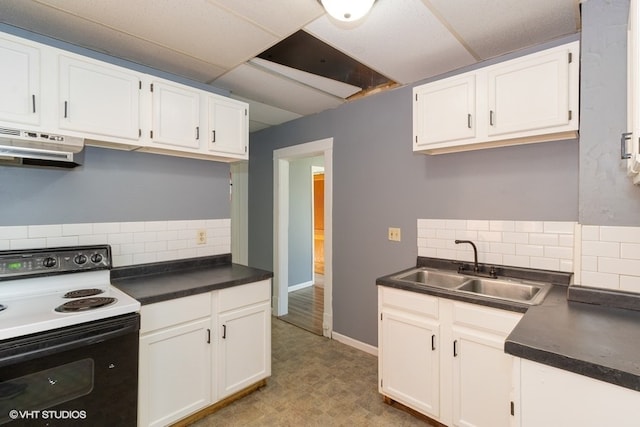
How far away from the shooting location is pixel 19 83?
5.27ft

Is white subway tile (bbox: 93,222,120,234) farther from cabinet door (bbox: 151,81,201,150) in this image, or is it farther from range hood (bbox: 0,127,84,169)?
cabinet door (bbox: 151,81,201,150)

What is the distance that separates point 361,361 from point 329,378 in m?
0.39

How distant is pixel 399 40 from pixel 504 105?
0.75 metres

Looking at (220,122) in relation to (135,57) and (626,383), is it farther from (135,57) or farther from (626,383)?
(626,383)

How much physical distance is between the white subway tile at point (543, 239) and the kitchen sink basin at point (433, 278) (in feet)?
1.58

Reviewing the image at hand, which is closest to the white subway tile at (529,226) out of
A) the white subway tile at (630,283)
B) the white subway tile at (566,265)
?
the white subway tile at (566,265)

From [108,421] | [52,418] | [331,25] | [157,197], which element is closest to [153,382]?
[108,421]

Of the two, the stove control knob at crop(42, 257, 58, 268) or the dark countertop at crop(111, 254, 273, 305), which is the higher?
the stove control knob at crop(42, 257, 58, 268)

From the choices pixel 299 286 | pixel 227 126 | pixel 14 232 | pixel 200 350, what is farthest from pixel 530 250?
pixel 299 286

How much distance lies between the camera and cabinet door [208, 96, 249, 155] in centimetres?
235

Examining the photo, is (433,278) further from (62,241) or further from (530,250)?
(62,241)

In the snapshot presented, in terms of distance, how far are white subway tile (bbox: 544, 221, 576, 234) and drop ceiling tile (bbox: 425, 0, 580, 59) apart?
3.73 feet

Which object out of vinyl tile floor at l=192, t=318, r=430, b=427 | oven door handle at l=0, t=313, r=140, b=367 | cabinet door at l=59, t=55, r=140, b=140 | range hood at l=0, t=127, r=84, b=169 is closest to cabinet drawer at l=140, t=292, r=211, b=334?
oven door handle at l=0, t=313, r=140, b=367

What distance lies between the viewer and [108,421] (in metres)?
1.51
